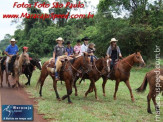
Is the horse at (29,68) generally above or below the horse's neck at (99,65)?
below

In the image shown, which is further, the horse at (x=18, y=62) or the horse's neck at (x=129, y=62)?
the horse at (x=18, y=62)

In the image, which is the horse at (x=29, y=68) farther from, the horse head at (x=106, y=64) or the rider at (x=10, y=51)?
the horse head at (x=106, y=64)

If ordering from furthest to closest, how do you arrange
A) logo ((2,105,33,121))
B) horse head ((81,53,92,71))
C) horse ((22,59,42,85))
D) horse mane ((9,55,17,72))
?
horse ((22,59,42,85)) → horse mane ((9,55,17,72)) → horse head ((81,53,92,71)) → logo ((2,105,33,121))

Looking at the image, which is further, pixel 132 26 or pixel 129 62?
pixel 132 26

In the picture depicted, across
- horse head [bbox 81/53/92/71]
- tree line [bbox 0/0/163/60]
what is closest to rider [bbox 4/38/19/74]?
horse head [bbox 81/53/92/71]

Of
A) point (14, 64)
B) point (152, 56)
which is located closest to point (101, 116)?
point (14, 64)

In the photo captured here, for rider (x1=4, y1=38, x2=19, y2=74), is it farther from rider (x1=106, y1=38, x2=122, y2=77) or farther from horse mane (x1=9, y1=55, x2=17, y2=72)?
rider (x1=106, y1=38, x2=122, y2=77)

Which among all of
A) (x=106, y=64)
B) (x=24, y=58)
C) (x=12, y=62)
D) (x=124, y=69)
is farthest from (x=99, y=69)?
(x=12, y=62)

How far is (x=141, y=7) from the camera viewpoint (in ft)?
77.2

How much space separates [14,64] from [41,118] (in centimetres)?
623

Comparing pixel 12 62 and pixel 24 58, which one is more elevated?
pixel 24 58

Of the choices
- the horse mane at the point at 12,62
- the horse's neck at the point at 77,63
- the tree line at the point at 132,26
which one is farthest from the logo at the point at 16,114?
the tree line at the point at 132,26

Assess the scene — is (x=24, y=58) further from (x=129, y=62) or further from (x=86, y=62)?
(x=129, y=62)

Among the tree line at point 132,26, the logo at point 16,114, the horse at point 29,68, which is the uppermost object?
the tree line at point 132,26
